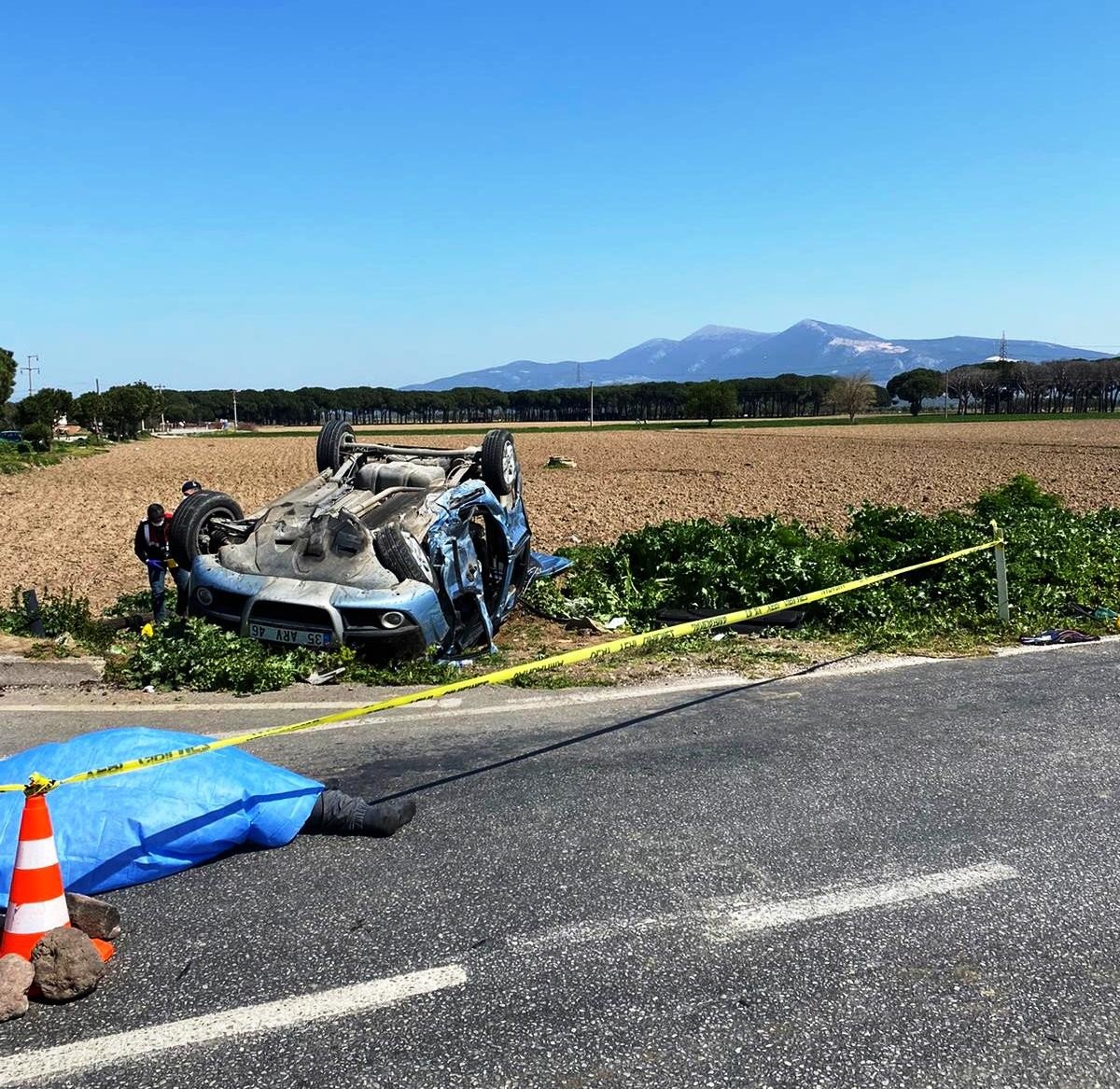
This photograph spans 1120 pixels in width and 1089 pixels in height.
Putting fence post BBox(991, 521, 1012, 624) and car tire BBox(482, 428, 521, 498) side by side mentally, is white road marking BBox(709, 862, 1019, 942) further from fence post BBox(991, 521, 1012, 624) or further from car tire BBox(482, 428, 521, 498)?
car tire BBox(482, 428, 521, 498)

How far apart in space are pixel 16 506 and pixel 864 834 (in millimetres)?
27433

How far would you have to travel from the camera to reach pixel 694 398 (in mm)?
124000

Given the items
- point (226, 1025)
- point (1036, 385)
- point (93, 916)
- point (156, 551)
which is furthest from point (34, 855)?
point (1036, 385)

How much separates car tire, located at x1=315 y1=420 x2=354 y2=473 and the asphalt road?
5.56 meters

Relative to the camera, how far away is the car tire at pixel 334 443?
35.5 feet

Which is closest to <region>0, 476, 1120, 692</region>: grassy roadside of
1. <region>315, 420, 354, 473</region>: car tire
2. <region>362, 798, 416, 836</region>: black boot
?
<region>315, 420, 354, 473</region>: car tire

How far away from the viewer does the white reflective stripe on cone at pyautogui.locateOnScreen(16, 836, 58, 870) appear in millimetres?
3385

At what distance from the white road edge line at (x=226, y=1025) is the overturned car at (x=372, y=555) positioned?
4.65 metres

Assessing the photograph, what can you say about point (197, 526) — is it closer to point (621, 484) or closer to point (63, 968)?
point (63, 968)

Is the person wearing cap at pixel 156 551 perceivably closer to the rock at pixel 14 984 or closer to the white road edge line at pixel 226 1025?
the rock at pixel 14 984

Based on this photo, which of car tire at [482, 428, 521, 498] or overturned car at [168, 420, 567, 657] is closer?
overturned car at [168, 420, 567, 657]

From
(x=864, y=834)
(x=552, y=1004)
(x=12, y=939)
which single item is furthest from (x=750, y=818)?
(x=12, y=939)

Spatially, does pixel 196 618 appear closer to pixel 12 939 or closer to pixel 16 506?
pixel 12 939

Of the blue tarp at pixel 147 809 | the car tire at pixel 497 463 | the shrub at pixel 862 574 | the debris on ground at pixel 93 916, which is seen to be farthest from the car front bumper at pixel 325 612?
the debris on ground at pixel 93 916
